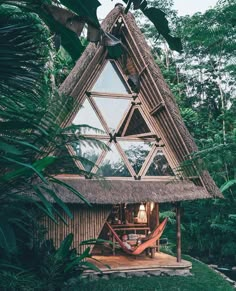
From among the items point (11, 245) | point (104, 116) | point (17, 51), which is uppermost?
point (104, 116)

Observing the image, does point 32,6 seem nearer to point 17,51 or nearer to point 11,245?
point 17,51

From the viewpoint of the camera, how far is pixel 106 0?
31.8 inches

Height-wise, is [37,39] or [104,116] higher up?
[104,116]

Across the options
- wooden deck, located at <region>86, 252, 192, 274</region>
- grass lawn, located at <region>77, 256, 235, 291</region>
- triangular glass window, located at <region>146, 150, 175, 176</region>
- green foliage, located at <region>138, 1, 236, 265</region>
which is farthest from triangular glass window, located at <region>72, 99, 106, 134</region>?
grass lawn, located at <region>77, 256, 235, 291</region>

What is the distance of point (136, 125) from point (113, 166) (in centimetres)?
90

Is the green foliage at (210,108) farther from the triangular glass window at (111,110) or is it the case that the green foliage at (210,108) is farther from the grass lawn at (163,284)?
the grass lawn at (163,284)

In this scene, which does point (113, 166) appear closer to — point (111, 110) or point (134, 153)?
point (134, 153)

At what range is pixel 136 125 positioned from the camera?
22.8ft

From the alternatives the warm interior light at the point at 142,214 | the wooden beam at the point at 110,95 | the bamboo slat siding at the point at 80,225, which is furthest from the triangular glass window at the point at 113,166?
the warm interior light at the point at 142,214

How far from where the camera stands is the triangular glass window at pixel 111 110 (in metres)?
6.72

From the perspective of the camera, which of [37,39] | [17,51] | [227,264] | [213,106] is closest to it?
[17,51]

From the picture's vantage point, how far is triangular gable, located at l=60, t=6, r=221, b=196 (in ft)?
→ 21.3

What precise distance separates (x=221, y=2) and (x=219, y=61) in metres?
1.89

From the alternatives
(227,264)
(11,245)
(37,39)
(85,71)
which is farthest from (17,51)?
(227,264)
